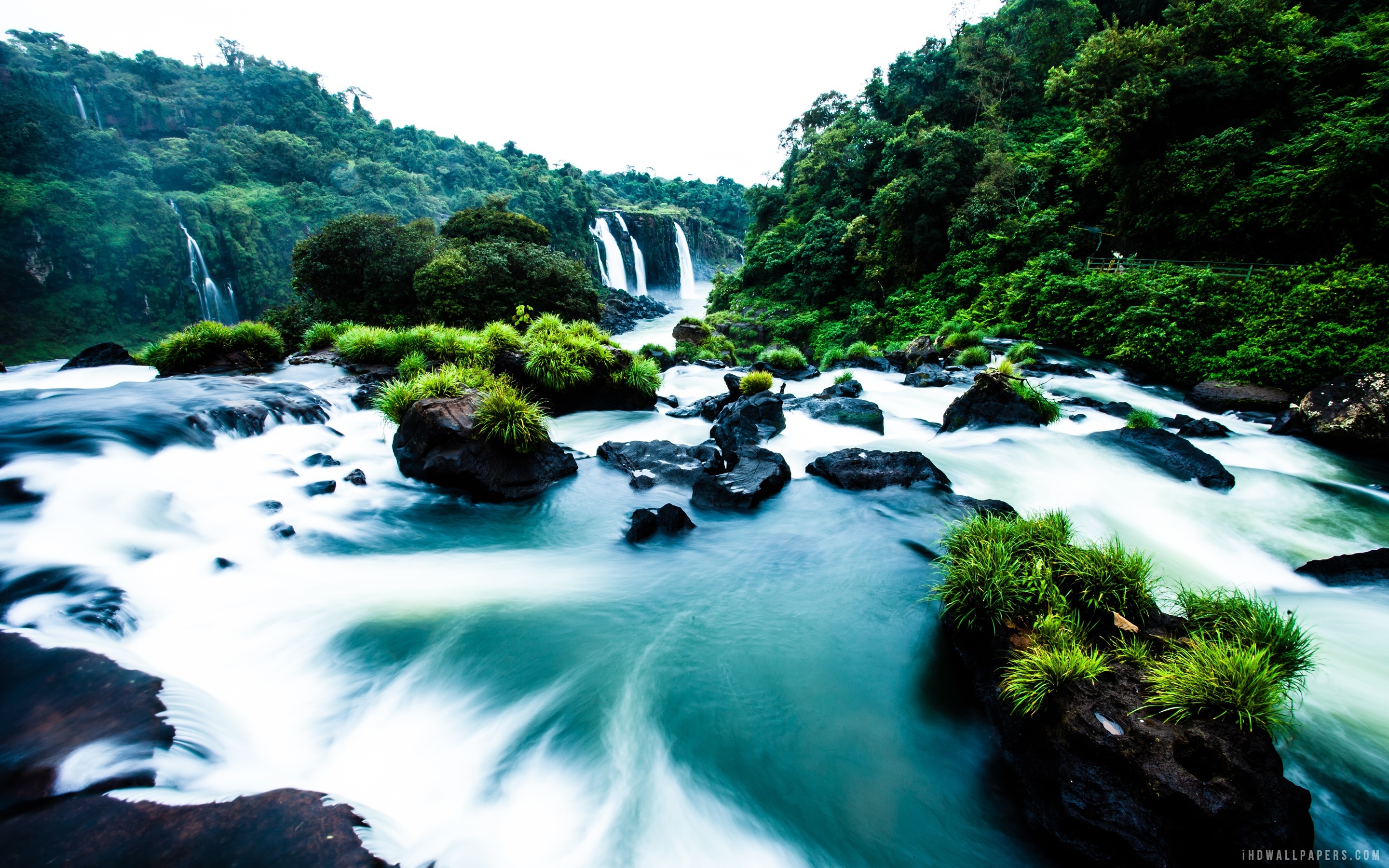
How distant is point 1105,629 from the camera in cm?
343

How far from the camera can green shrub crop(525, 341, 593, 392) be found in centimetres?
1075

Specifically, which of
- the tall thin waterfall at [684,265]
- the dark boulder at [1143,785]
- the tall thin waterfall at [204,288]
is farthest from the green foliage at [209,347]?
the tall thin waterfall at [684,265]

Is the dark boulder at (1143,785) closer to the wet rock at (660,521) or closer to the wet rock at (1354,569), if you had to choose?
the wet rock at (660,521)

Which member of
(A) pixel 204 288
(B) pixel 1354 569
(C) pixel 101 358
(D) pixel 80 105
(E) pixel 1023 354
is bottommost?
(B) pixel 1354 569

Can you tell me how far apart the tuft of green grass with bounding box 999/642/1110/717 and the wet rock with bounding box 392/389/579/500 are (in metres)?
6.36

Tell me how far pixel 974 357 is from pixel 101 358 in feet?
82.5

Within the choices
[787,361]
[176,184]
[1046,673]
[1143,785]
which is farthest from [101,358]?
[176,184]

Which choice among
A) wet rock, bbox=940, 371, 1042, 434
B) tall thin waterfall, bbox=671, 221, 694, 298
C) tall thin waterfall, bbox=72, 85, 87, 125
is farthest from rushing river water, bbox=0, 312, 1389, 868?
tall thin waterfall, bbox=72, 85, 87, 125

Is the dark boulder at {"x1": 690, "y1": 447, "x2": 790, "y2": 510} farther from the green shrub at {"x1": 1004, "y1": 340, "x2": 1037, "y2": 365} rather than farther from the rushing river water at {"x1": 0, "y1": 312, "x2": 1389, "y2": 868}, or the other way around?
the green shrub at {"x1": 1004, "y1": 340, "x2": 1037, "y2": 365}

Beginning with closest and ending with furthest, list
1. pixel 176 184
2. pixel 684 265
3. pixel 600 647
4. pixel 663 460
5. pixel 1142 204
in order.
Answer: pixel 600 647 < pixel 663 460 < pixel 1142 204 < pixel 176 184 < pixel 684 265

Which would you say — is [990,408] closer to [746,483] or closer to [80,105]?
[746,483]

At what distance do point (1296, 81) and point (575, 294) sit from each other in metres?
27.5

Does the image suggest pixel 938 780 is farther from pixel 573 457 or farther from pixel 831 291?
pixel 831 291

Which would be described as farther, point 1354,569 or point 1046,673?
point 1354,569
